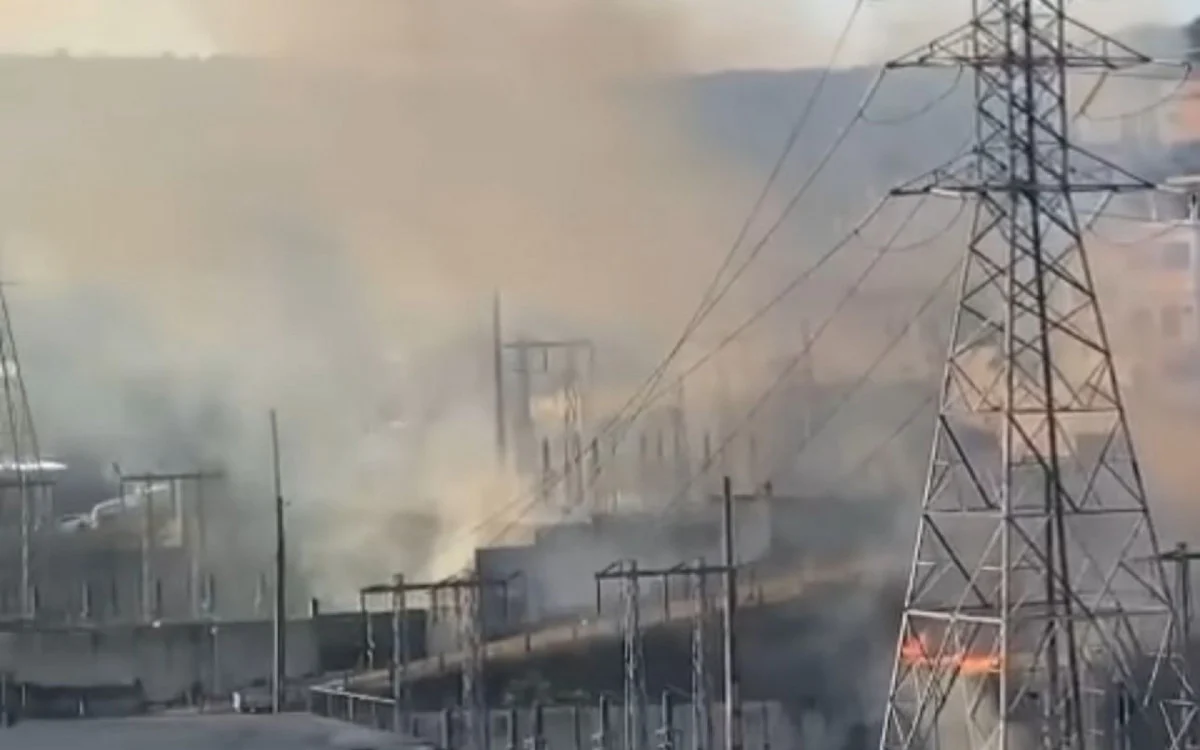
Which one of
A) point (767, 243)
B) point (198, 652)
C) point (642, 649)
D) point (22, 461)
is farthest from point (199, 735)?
point (22, 461)

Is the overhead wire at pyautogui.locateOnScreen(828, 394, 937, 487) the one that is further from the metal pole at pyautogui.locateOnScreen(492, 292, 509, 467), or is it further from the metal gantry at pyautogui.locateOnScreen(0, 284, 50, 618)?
the metal gantry at pyautogui.locateOnScreen(0, 284, 50, 618)

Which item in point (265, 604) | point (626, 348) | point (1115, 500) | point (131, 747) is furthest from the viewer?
point (265, 604)

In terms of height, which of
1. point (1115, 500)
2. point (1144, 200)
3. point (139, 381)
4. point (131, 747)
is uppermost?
point (1144, 200)

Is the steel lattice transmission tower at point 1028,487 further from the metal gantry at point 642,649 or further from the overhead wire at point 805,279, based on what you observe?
the metal gantry at point 642,649

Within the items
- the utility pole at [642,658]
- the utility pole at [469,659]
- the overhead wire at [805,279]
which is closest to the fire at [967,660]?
the utility pole at [642,658]

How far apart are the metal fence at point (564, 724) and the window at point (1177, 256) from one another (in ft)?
14.2

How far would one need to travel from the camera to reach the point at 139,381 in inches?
678

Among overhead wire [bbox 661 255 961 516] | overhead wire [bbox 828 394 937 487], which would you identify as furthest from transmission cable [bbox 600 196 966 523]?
overhead wire [bbox 828 394 937 487]

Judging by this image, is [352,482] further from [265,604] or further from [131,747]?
[131,747]

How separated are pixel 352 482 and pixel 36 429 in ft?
7.93

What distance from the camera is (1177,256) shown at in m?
16.6

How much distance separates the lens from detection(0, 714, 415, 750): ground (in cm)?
903

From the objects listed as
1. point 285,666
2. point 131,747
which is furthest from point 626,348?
point 131,747

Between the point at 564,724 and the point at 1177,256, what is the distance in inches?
221
